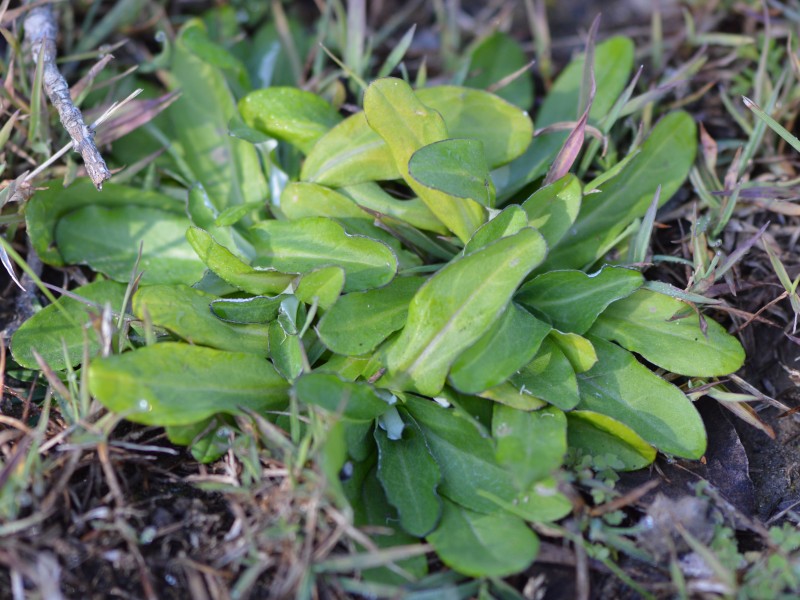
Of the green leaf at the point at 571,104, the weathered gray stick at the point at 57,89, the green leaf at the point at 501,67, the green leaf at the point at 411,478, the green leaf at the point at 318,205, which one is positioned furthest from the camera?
the green leaf at the point at 501,67

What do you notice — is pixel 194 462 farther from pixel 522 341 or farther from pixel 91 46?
pixel 91 46

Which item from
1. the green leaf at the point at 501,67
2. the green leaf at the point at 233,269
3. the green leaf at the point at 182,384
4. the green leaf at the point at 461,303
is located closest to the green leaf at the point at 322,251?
the green leaf at the point at 233,269

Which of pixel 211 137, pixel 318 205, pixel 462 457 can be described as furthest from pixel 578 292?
pixel 211 137

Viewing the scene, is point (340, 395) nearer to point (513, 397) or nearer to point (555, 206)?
point (513, 397)

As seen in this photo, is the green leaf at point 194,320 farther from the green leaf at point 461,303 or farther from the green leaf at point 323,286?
the green leaf at point 461,303

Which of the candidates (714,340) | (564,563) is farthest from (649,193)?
(564,563)
